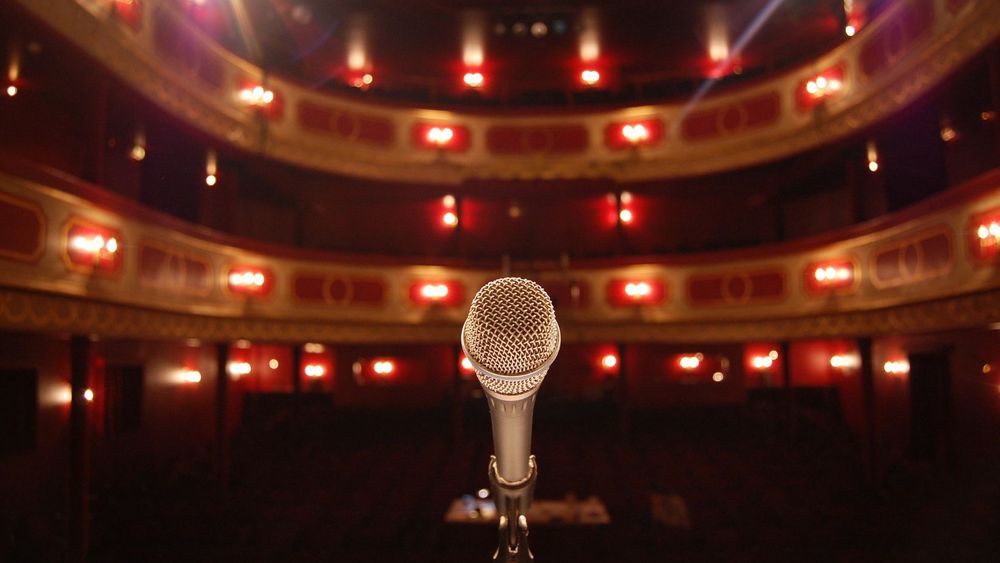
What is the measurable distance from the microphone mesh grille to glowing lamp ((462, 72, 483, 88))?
17.0m

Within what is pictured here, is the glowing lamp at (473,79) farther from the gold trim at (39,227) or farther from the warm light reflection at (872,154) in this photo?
the gold trim at (39,227)

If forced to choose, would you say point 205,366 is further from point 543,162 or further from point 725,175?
point 725,175

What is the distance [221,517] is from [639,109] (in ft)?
43.7

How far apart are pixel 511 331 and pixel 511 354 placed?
0.08 meters

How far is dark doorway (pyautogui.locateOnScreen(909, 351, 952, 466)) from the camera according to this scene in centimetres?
1177

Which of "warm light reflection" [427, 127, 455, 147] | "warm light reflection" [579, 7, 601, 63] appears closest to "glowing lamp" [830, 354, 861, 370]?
"warm light reflection" [579, 7, 601, 63]

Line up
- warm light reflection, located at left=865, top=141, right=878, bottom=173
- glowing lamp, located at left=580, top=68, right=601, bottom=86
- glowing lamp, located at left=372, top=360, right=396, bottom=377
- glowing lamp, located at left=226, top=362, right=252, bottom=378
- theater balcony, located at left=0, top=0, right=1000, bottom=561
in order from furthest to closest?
1. glowing lamp, located at left=372, top=360, right=396, bottom=377
2. glowing lamp, located at left=580, top=68, right=601, bottom=86
3. glowing lamp, located at left=226, top=362, right=252, bottom=378
4. warm light reflection, located at left=865, top=141, right=878, bottom=173
5. theater balcony, located at left=0, top=0, right=1000, bottom=561

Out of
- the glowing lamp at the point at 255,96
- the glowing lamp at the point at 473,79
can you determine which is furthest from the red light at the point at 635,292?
the glowing lamp at the point at 255,96

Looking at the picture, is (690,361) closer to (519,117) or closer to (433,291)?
(433,291)

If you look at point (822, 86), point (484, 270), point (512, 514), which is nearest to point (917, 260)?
point (822, 86)

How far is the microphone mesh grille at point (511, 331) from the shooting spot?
1.46 m

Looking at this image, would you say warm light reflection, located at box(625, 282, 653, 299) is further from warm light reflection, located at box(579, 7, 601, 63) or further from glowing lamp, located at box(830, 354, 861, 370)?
warm light reflection, located at box(579, 7, 601, 63)

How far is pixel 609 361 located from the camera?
18125 millimetres

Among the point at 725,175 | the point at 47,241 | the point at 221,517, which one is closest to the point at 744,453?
the point at 725,175
